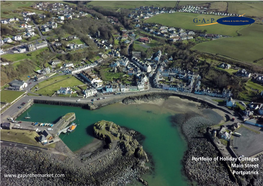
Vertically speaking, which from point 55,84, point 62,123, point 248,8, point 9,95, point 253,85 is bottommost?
point 62,123

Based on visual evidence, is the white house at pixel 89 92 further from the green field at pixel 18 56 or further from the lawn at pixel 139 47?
the lawn at pixel 139 47

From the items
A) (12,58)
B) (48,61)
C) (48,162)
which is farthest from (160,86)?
(12,58)

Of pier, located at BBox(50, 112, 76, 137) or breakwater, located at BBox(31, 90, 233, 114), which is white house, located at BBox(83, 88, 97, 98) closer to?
breakwater, located at BBox(31, 90, 233, 114)

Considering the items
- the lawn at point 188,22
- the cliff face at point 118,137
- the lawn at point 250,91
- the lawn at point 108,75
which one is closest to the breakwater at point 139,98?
the lawn at point 250,91

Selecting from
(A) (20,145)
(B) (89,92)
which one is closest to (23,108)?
(A) (20,145)

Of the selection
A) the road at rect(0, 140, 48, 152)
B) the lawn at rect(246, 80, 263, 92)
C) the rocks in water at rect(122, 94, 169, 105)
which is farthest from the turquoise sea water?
the lawn at rect(246, 80, 263, 92)

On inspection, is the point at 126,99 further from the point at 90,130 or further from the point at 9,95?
the point at 9,95
